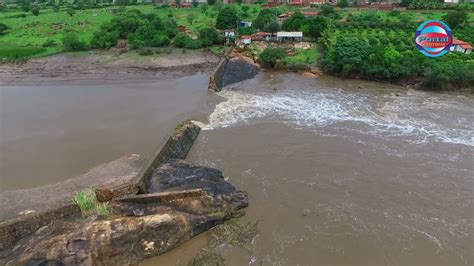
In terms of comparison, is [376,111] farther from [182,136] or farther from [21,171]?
[21,171]

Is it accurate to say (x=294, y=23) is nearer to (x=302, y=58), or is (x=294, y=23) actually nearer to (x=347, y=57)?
(x=302, y=58)

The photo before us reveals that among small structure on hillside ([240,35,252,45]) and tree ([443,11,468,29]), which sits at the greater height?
tree ([443,11,468,29])

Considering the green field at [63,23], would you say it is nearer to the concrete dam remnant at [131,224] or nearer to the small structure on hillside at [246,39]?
the small structure on hillside at [246,39]

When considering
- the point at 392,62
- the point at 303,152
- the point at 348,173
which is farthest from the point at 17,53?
the point at 348,173

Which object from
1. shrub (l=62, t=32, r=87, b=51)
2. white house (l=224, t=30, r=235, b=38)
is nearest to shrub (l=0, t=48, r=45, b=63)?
shrub (l=62, t=32, r=87, b=51)

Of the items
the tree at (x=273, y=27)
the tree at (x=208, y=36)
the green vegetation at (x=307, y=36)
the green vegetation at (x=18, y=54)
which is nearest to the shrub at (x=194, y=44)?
the green vegetation at (x=307, y=36)

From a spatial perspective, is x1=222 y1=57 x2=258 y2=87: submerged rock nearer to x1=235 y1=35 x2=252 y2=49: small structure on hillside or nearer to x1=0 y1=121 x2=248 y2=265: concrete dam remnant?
x1=235 y1=35 x2=252 y2=49: small structure on hillside

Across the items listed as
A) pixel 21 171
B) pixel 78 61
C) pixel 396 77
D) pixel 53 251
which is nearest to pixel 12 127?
pixel 21 171
